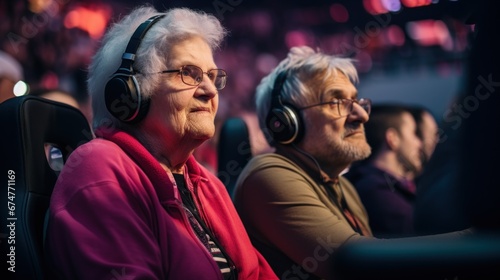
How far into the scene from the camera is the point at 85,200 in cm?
172

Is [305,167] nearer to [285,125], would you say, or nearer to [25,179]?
[285,125]

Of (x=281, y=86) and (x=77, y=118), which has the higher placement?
(x=77, y=118)

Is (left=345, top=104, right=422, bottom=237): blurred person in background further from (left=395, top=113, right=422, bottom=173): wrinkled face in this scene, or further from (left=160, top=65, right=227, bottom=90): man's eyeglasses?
(left=160, top=65, right=227, bottom=90): man's eyeglasses

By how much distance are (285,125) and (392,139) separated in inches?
55.8

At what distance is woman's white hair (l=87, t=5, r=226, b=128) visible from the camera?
2.05 m

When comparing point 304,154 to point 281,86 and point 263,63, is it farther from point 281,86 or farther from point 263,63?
point 263,63

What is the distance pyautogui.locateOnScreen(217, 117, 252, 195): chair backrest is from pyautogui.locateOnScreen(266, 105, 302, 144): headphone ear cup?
0.17 m

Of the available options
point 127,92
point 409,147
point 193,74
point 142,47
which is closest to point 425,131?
point 409,147

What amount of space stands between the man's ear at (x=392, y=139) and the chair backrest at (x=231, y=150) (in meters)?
1.30

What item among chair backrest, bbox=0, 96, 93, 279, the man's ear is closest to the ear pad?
chair backrest, bbox=0, 96, 93, 279

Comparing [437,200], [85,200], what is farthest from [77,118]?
[437,200]

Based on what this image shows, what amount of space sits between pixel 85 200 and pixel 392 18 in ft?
31.4

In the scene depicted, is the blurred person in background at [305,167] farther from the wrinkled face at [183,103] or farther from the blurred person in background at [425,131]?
the blurred person in background at [425,131]

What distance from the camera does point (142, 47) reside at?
205 cm
